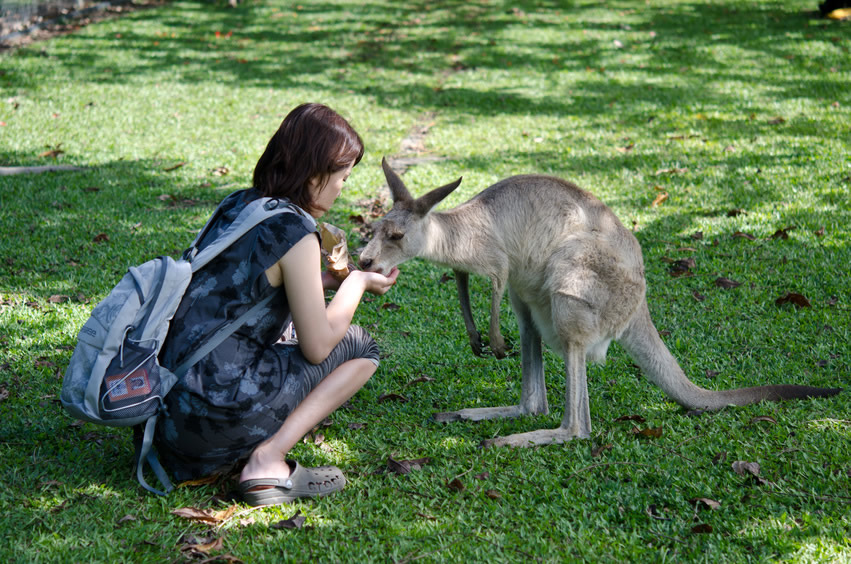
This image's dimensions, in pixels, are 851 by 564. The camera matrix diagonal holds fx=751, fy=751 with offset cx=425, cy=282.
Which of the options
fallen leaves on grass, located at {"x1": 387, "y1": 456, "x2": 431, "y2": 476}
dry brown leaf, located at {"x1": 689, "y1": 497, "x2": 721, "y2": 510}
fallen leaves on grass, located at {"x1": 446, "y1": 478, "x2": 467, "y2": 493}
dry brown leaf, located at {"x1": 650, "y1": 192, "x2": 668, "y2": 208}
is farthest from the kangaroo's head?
dry brown leaf, located at {"x1": 650, "y1": 192, "x2": 668, "y2": 208}

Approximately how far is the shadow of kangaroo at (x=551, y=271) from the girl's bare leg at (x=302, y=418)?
590mm

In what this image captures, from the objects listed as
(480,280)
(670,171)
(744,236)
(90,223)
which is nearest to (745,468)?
(480,280)

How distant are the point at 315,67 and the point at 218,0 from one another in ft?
18.8

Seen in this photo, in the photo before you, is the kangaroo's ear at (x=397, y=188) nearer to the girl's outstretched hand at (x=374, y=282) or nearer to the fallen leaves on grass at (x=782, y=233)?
the girl's outstretched hand at (x=374, y=282)

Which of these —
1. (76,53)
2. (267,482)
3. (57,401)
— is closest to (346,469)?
(267,482)

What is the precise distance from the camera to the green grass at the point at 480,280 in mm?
2736

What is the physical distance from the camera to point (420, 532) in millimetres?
2715

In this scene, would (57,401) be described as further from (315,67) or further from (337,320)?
(315,67)

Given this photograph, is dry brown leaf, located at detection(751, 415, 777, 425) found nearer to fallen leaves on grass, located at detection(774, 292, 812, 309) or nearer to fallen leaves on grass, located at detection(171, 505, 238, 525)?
fallen leaves on grass, located at detection(774, 292, 812, 309)

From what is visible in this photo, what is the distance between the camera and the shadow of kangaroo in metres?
3.34

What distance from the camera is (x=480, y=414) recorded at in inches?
144

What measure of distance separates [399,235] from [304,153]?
2.46ft

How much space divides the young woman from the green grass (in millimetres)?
202

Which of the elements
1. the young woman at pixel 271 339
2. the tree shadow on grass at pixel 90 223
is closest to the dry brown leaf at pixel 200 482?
the young woman at pixel 271 339
